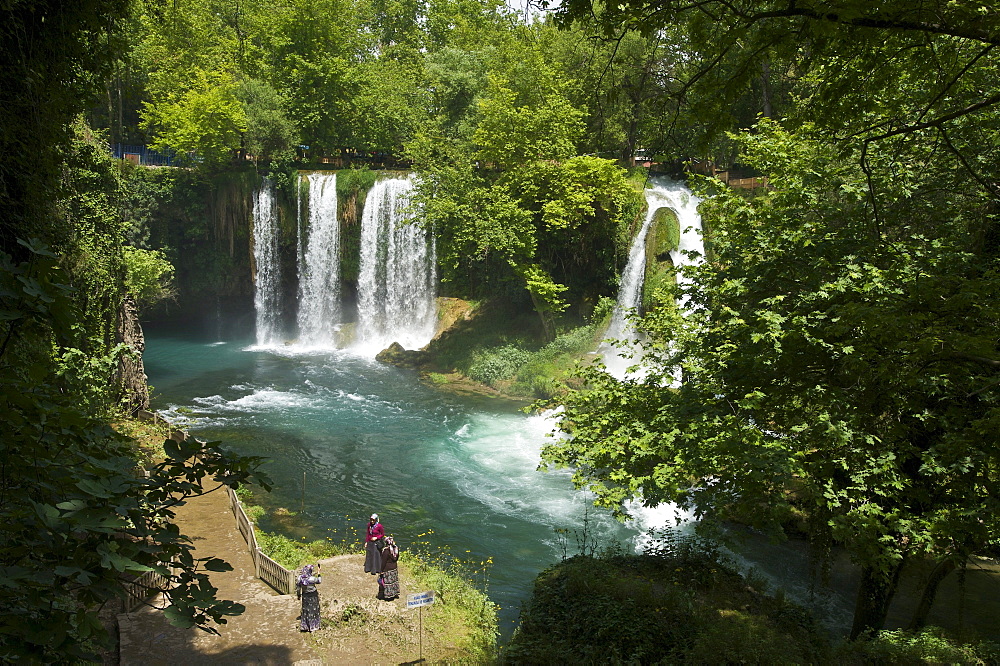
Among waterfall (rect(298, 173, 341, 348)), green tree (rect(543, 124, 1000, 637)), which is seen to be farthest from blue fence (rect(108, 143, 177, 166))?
green tree (rect(543, 124, 1000, 637))

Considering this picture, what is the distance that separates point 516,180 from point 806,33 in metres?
20.9

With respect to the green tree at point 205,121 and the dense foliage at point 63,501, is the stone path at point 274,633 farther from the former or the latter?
the green tree at point 205,121

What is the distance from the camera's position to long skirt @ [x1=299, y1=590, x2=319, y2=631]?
9016 mm

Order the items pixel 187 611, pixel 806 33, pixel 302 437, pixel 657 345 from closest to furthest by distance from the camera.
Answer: pixel 187 611 → pixel 806 33 → pixel 657 345 → pixel 302 437

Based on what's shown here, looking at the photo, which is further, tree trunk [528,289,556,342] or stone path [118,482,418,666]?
tree trunk [528,289,556,342]

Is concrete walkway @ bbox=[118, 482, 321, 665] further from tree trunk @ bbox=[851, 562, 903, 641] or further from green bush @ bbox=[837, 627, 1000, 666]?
tree trunk @ bbox=[851, 562, 903, 641]

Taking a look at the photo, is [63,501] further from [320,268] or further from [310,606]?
[320,268]

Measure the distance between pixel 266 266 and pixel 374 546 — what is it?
24.5 meters

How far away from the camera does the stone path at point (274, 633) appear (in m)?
8.38

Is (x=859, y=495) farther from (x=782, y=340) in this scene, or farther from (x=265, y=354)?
(x=265, y=354)

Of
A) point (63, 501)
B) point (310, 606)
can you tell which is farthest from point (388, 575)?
point (63, 501)

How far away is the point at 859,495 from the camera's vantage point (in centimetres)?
841

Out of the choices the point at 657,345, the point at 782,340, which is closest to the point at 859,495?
the point at 782,340

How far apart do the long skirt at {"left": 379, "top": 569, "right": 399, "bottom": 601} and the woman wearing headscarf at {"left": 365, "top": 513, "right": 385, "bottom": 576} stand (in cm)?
39
